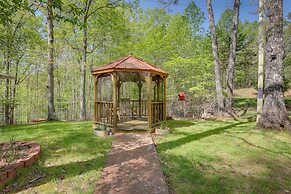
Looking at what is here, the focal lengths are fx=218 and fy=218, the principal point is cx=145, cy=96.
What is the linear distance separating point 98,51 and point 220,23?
571 inches

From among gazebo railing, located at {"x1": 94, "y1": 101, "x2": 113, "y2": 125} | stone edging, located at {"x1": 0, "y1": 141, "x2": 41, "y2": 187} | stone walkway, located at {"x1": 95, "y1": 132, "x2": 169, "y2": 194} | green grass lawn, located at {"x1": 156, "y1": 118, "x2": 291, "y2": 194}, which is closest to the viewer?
stone walkway, located at {"x1": 95, "y1": 132, "x2": 169, "y2": 194}

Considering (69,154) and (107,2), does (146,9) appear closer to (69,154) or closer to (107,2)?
(107,2)

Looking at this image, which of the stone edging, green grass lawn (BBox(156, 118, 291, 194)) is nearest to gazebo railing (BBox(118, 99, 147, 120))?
green grass lawn (BBox(156, 118, 291, 194))

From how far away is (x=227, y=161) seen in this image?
480 cm

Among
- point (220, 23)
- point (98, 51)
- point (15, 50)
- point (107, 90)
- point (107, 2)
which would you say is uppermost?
point (220, 23)

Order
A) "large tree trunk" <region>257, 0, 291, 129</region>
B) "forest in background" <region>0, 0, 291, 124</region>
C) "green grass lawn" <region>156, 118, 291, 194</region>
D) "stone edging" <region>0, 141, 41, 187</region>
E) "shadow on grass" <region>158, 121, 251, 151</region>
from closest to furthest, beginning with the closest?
1. "stone edging" <region>0, 141, 41, 187</region>
2. "green grass lawn" <region>156, 118, 291, 194</region>
3. "shadow on grass" <region>158, 121, 251, 151</region>
4. "large tree trunk" <region>257, 0, 291, 129</region>
5. "forest in background" <region>0, 0, 291, 124</region>

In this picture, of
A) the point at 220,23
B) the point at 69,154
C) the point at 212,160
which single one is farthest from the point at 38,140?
the point at 220,23

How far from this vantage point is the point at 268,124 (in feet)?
24.4

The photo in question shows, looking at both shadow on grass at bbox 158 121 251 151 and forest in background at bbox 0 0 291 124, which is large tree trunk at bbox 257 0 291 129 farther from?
shadow on grass at bbox 158 121 251 151

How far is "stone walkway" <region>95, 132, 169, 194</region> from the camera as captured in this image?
11.3 feet

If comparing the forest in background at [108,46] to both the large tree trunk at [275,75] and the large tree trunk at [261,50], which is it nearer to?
the large tree trunk at [261,50]

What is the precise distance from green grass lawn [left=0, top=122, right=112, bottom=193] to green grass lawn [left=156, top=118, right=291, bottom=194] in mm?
→ 1445

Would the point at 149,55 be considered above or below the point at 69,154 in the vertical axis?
above

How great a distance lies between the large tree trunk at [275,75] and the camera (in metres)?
7.33
